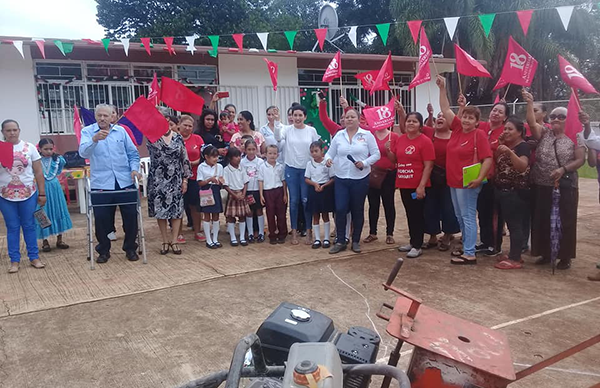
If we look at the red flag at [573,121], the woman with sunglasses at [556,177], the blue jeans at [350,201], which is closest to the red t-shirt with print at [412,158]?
the blue jeans at [350,201]

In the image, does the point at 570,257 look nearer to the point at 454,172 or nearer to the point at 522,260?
the point at 522,260

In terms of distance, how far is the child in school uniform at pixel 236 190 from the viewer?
6172 mm

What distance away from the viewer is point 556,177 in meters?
4.75

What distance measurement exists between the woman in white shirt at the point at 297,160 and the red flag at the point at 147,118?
1628 mm

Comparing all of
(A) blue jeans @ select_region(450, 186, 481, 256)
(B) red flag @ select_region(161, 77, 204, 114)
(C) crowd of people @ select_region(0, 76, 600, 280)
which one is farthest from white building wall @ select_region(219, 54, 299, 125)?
(A) blue jeans @ select_region(450, 186, 481, 256)

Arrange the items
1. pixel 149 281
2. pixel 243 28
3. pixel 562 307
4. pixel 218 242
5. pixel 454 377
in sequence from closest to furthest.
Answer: pixel 454 377, pixel 562 307, pixel 149 281, pixel 218 242, pixel 243 28

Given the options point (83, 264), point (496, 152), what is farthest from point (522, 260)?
point (83, 264)

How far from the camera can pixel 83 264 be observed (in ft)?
17.6

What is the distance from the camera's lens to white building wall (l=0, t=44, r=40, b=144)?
9195 mm

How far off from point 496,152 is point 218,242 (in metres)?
3.52

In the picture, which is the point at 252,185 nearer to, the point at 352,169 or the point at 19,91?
the point at 352,169

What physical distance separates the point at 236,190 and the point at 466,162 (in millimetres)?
2845

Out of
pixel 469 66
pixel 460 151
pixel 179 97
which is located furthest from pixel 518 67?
pixel 179 97

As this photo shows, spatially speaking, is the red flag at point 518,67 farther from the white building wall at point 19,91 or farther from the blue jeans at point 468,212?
the white building wall at point 19,91
